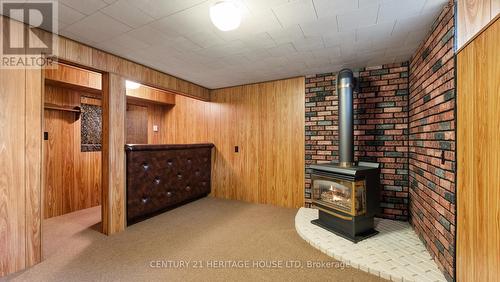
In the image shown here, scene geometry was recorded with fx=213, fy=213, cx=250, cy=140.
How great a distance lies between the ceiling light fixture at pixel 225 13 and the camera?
5.11 ft

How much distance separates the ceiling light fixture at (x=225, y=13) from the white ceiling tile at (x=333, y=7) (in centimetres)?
60

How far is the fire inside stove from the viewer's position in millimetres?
2286

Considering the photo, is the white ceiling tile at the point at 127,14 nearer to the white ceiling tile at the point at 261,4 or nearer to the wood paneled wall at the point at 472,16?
the white ceiling tile at the point at 261,4

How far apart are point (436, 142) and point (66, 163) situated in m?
4.76

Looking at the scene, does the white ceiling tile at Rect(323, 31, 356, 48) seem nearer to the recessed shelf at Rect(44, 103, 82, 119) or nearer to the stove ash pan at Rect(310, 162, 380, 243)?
the stove ash pan at Rect(310, 162, 380, 243)

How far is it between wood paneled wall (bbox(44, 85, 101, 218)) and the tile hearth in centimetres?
348

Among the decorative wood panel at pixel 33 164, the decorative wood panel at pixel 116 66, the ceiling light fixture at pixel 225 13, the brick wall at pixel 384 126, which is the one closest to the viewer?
the ceiling light fixture at pixel 225 13

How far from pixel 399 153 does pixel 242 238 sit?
2.32m

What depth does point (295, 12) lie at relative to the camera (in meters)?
1.73

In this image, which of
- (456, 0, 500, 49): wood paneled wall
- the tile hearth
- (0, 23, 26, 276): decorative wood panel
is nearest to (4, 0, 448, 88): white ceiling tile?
(456, 0, 500, 49): wood paneled wall

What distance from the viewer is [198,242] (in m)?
2.41

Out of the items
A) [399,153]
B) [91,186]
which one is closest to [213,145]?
[91,186]

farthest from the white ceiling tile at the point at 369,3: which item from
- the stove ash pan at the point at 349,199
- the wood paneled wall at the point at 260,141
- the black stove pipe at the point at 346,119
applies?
the wood paneled wall at the point at 260,141

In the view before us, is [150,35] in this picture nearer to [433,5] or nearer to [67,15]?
[67,15]
